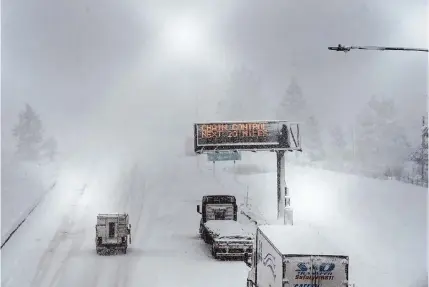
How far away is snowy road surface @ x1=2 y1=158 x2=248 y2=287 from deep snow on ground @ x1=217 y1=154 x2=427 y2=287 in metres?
6.23

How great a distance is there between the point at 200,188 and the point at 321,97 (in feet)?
427

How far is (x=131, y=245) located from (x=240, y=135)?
9.55 meters

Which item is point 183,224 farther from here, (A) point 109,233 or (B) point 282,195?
(A) point 109,233

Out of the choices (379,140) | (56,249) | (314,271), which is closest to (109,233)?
(56,249)

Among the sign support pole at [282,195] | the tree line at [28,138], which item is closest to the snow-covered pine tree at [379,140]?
the sign support pole at [282,195]

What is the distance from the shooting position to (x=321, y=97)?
185 metres

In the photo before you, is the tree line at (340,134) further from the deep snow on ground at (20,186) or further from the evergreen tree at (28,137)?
the deep snow on ground at (20,186)

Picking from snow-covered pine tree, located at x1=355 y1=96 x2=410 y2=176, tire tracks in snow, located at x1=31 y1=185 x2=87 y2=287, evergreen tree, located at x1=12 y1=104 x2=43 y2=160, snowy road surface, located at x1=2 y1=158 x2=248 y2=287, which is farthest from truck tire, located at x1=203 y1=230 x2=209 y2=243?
evergreen tree, located at x1=12 y1=104 x2=43 y2=160

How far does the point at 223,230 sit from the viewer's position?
31047mm

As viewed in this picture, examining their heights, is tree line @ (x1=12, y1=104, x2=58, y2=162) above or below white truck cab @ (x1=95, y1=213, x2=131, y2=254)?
above

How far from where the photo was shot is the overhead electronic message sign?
1308 inches

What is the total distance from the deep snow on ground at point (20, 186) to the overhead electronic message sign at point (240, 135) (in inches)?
588

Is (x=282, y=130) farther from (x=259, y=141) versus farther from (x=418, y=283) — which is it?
(x=418, y=283)

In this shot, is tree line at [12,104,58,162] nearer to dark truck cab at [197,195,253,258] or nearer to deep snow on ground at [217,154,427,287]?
deep snow on ground at [217,154,427,287]
